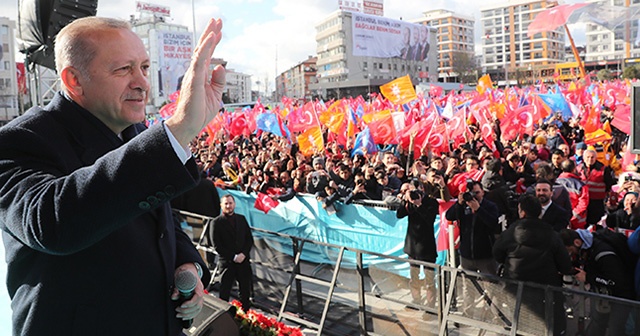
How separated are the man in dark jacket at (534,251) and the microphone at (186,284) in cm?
445

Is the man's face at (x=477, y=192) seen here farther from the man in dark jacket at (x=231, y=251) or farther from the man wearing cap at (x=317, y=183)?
the man wearing cap at (x=317, y=183)

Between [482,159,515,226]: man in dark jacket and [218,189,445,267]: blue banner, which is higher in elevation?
[482,159,515,226]: man in dark jacket

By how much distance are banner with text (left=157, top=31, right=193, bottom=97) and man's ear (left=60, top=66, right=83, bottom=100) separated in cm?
8140

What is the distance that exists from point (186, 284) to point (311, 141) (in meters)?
12.4

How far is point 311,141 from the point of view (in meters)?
13.8

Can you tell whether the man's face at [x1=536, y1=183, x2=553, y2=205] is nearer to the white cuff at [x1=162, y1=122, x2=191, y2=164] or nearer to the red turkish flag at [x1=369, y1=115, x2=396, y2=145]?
the white cuff at [x1=162, y1=122, x2=191, y2=164]

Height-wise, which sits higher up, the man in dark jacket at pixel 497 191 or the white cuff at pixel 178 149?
the white cuff at pixel 178 149

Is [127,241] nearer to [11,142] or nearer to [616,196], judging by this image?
[11,142]

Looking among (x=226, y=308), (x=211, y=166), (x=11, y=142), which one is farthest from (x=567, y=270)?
(x=211, y=166)

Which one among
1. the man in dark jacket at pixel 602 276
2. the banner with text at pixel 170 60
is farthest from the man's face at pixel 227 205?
the banner with text at pixel 170 60

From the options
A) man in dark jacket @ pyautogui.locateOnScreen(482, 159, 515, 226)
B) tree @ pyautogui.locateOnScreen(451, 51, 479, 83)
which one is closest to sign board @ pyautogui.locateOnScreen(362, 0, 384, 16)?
tree @ pyautogui.locateOnScreen(451, 51, 479, 83)

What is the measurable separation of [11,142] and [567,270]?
5.09m

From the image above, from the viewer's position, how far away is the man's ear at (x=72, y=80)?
1257 millimetres

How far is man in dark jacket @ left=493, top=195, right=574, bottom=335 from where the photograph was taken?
17.1ft
